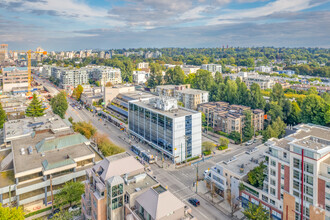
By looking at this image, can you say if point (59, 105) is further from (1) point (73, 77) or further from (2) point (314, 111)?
(2) point (314, 111)

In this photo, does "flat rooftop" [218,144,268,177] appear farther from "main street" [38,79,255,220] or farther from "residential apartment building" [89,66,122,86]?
"residential apartment building" [89,66,122,86]

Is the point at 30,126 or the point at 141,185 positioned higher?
the point at 30,126

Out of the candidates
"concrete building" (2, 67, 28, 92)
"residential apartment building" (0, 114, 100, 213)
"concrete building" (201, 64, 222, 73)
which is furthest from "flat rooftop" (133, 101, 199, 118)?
"concrete building" (201, 64, 222, 73)

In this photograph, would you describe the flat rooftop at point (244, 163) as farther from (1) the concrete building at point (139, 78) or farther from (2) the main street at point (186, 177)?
(1) the concrete building at point (139, 78)

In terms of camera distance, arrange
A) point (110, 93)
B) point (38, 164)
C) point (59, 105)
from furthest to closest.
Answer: point (110, 93), point (59, 105), point (38, 164)

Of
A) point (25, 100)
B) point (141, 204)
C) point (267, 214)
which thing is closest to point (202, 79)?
point (25, 100)

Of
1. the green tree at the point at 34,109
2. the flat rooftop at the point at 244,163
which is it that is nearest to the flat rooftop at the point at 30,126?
the green tree at the point at 34,109

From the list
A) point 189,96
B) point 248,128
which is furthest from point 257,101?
point 189,96
